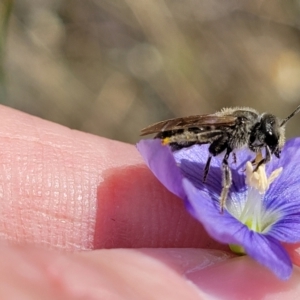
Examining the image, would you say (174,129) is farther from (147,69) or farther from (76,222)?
(147,69)

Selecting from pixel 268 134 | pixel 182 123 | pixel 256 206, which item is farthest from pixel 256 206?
pixel 182 123

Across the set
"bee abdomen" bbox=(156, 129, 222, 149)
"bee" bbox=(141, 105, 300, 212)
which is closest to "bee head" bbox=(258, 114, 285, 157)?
"bee" bbox=(141, 105, 300, 212)

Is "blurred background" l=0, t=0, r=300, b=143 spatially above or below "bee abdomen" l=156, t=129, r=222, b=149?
above

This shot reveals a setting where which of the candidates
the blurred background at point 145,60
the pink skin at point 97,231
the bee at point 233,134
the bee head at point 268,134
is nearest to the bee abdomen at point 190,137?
the bee at point 233,134

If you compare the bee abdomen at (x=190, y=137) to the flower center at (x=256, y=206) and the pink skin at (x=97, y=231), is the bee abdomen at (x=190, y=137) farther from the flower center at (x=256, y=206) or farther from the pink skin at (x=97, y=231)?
the pink skin at (x=97, y=231)

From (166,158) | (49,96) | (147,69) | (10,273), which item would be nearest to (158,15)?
(147,69)

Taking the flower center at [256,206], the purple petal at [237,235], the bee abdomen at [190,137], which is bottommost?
the purple petal at [237,235]

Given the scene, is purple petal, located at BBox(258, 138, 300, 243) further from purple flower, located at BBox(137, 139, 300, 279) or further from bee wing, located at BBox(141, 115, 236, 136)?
bee wing, located at BBox(141, 115, 236, 136)
